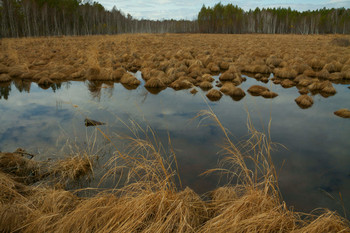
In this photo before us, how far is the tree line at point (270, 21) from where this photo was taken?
57.1 metres

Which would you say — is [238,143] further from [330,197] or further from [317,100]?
[317,100]

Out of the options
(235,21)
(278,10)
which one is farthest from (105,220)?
(278,10)

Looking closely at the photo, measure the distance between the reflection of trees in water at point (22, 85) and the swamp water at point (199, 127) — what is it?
0.05m

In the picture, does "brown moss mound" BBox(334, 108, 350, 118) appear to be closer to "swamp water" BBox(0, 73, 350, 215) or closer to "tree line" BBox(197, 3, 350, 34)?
"swamp water" BBox(0, 73, 350, 215)

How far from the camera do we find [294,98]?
8.02 m

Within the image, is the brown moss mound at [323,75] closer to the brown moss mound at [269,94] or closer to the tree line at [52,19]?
the brown moss mound at [269,94]

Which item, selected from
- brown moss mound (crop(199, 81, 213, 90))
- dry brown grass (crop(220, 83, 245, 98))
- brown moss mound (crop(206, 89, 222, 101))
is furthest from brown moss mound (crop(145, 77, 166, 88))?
dry brown grass (crop(220, 83, 245, 98))

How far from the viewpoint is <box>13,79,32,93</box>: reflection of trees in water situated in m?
9.09

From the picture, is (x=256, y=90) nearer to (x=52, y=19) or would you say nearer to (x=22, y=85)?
(x=22, y=85)

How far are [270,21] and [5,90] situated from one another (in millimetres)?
65704

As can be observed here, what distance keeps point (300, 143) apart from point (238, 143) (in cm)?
134

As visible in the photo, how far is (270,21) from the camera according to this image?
6188cm

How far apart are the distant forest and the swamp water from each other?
34.0 meters

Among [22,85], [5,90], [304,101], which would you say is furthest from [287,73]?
[5,90]
